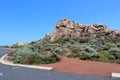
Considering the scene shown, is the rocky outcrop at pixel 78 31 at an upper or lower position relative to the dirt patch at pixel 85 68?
upper

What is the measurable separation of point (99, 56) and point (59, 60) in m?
4.02

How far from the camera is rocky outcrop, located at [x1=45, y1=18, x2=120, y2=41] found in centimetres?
5031

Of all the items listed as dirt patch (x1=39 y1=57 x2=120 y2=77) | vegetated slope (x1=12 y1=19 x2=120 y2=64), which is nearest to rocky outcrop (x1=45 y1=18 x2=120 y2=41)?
vegetated slope (x1=12 y1=19 x2=120 y2=64)

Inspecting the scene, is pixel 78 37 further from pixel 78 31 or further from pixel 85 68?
pixel 85 68

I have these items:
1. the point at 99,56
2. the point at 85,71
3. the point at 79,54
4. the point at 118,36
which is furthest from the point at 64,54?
the point at 118,36

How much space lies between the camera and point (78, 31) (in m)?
53.0

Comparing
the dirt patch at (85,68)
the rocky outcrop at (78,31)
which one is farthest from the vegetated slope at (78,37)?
the dirt patch at (85,68)

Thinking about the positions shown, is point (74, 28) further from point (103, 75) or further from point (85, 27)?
point (103, 75)

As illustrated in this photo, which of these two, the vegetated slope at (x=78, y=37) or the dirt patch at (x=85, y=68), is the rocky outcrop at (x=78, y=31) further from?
the dirt patch at (x=85, y=68)

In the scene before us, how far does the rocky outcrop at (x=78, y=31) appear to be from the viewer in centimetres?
5031

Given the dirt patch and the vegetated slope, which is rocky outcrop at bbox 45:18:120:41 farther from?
the dirt patch

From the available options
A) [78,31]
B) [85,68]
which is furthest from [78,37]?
[85,68]

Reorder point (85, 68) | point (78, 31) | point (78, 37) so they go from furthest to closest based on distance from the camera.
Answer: point (78, 31), point (78, 37), point (85, 68)

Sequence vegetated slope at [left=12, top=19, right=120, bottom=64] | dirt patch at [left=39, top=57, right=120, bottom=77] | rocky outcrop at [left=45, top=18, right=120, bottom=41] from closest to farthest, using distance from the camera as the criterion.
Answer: dirt patch at [left=39, top=57, right=120, bottom=77] < vegetated slope at [left=12, top=19, right=120, bottom=64] < rocky outcrop at [left=45, top=18, right=120, bottom=41]
